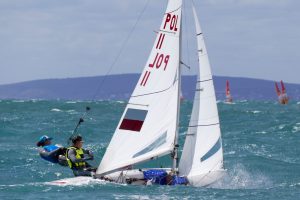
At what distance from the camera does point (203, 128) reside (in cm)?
1795

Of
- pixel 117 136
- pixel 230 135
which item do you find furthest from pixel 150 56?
pixel 230 135

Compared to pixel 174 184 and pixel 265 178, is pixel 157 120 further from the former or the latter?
pixel 265 178

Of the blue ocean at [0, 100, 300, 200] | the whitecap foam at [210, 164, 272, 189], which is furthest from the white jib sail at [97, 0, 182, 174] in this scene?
the whitecap foam at [210, 164, 272, 189]

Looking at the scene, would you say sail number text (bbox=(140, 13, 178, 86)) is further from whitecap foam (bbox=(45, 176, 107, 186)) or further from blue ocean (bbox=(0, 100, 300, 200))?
blue ocean (bbox=(0, 100, 300, 200))

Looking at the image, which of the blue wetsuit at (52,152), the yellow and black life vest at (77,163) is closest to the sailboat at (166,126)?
the yellow and black life vest at (77,163)

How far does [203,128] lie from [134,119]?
63.7 inches

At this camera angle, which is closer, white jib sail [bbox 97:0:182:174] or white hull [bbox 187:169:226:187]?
white jib sail [bbox 97:0:182:174]

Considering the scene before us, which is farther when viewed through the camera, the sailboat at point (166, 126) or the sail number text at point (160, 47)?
the sailboat at point (166, 126)

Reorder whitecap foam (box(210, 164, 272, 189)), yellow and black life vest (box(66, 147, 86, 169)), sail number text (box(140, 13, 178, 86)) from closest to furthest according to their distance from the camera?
sail number text (box(140, 13, 178, 86)) → yellow and black life vest (box(66, 147, 86, 169)) → whitecap foam (box(210, 164, 272, 189))

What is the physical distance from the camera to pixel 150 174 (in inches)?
703

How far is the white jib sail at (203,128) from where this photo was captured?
58.6 ft

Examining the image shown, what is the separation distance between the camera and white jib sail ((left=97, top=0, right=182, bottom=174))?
683 inches

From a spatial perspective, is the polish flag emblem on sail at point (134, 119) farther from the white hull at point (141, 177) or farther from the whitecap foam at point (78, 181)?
the whitecap foam at point (78, 181)

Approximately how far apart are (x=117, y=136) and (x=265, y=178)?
587cm
